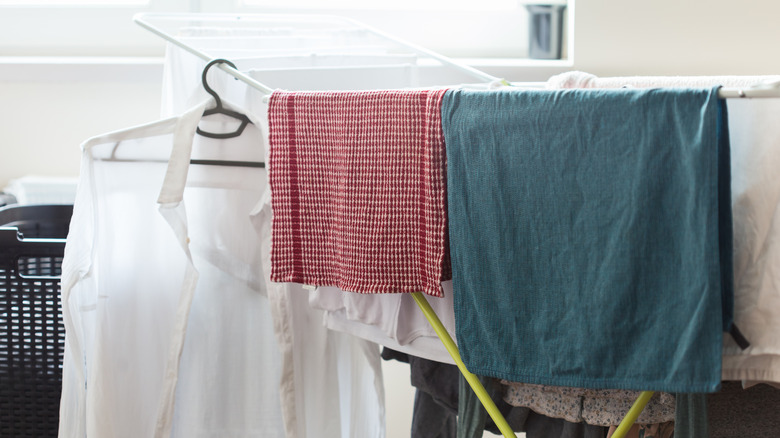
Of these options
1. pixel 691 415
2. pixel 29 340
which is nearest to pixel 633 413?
pixel 691 415

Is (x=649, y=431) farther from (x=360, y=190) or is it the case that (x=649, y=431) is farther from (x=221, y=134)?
(x=221, y=134)

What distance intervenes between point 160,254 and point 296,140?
0.43 m

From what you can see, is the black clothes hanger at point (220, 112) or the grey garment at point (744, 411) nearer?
the grey garment at point (744, 411)

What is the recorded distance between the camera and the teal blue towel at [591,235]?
852 mm

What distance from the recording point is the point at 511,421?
1143 mm

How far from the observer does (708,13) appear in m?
1.91

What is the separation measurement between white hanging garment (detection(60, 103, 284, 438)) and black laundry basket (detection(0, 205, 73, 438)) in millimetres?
143

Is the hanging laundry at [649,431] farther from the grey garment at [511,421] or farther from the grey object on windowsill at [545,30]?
the grey object on windowsill at [545,30]

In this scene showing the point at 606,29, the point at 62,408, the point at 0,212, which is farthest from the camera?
the point at 606,29

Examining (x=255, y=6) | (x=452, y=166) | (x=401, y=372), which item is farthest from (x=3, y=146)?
(x=452, y=166)

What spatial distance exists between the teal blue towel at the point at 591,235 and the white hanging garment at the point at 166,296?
546 mm

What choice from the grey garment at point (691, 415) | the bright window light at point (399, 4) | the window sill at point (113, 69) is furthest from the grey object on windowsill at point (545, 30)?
the grey garment at point (691, 415)

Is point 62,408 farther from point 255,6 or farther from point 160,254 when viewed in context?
point 255,6

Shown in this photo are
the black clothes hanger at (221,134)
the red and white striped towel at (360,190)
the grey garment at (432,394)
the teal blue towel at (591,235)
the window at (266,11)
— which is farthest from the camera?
the window at (266,11)
